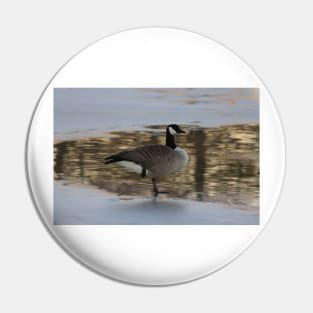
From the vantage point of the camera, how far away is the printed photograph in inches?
81.4

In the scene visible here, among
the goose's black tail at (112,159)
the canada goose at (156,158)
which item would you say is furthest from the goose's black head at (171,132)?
the goose's black tail at (112,159)

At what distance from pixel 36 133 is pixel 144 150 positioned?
12.1 inches

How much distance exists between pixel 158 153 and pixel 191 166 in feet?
0.33

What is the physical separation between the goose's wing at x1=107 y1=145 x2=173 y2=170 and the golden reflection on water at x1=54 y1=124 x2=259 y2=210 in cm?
2

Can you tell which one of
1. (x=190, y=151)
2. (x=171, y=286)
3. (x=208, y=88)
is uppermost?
(x=208, y=88)

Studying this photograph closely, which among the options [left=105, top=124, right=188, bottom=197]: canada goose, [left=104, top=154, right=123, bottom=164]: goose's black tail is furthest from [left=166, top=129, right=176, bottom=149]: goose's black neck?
[left=104, top=154, right=123, bottom=164]: goose's black tail

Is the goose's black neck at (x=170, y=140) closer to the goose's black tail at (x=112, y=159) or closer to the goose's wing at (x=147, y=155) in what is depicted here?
the goose's wing at (x=147, y=155)

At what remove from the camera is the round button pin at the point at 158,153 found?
205cm

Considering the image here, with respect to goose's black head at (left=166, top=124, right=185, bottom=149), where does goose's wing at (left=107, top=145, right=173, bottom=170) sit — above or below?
below

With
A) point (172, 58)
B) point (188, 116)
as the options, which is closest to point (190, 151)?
point (188, 116)

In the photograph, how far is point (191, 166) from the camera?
6.86 ft

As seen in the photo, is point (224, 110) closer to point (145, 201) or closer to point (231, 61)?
point (231, 61)

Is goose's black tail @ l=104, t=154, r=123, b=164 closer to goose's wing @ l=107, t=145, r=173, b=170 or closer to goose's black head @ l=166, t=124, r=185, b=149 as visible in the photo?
goose's wing @ l=107, t=145, r=173, b=170

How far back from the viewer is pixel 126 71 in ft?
6.80
